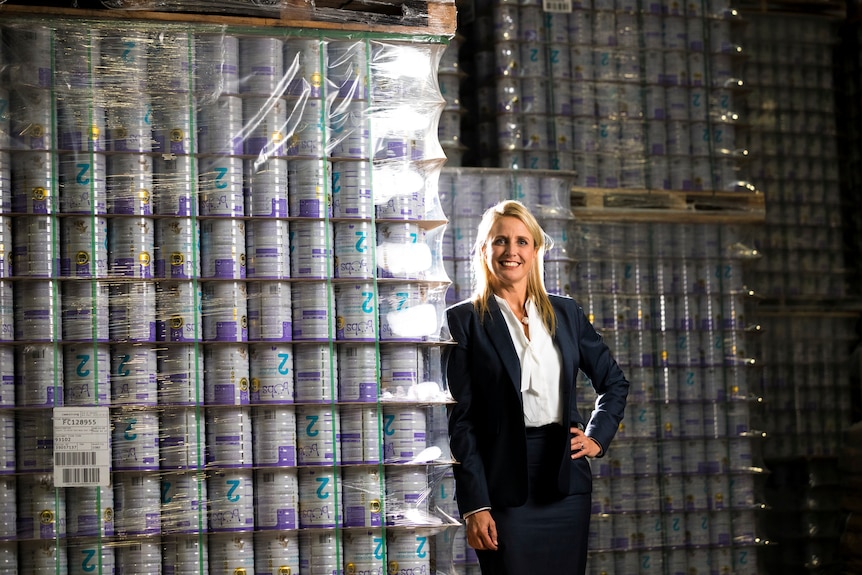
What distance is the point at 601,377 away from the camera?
204 inches

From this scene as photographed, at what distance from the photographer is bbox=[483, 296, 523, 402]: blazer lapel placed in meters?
4.80

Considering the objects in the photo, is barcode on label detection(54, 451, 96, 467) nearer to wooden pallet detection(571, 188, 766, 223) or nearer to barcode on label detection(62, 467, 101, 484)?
barcode on label detection(62, 467, 101, 484)

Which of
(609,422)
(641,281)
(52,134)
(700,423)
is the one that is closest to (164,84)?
(52,134)

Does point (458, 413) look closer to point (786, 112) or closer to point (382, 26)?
point (382, 26)

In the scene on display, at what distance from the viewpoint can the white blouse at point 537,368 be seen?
15.9 ft

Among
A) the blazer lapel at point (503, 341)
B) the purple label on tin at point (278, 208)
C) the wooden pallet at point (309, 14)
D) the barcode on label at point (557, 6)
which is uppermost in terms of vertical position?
the barcode on label at point (557, 6)

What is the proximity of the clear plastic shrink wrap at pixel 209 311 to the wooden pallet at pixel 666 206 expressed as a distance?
2.98m

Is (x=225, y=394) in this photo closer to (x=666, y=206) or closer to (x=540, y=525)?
(x=540, y=525)

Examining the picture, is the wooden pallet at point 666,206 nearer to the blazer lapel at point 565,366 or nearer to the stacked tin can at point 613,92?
the stacked tin can at point 613,92

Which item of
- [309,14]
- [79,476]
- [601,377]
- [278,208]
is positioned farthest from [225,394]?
[309,14]

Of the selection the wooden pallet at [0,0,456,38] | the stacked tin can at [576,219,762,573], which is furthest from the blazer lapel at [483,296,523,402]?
the stacked tin can at [576,219,762,573]

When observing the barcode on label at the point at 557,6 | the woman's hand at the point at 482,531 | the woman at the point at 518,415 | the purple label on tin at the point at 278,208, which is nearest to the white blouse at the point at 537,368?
the woman at the point at 518,415

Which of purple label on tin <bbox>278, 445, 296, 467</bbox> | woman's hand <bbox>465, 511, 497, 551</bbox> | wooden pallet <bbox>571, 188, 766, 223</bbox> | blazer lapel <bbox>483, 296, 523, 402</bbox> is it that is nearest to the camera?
woman's hand <bbox>465, 511, 497, 551</bbox>

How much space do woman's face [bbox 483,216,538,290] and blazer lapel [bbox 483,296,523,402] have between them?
13cm
